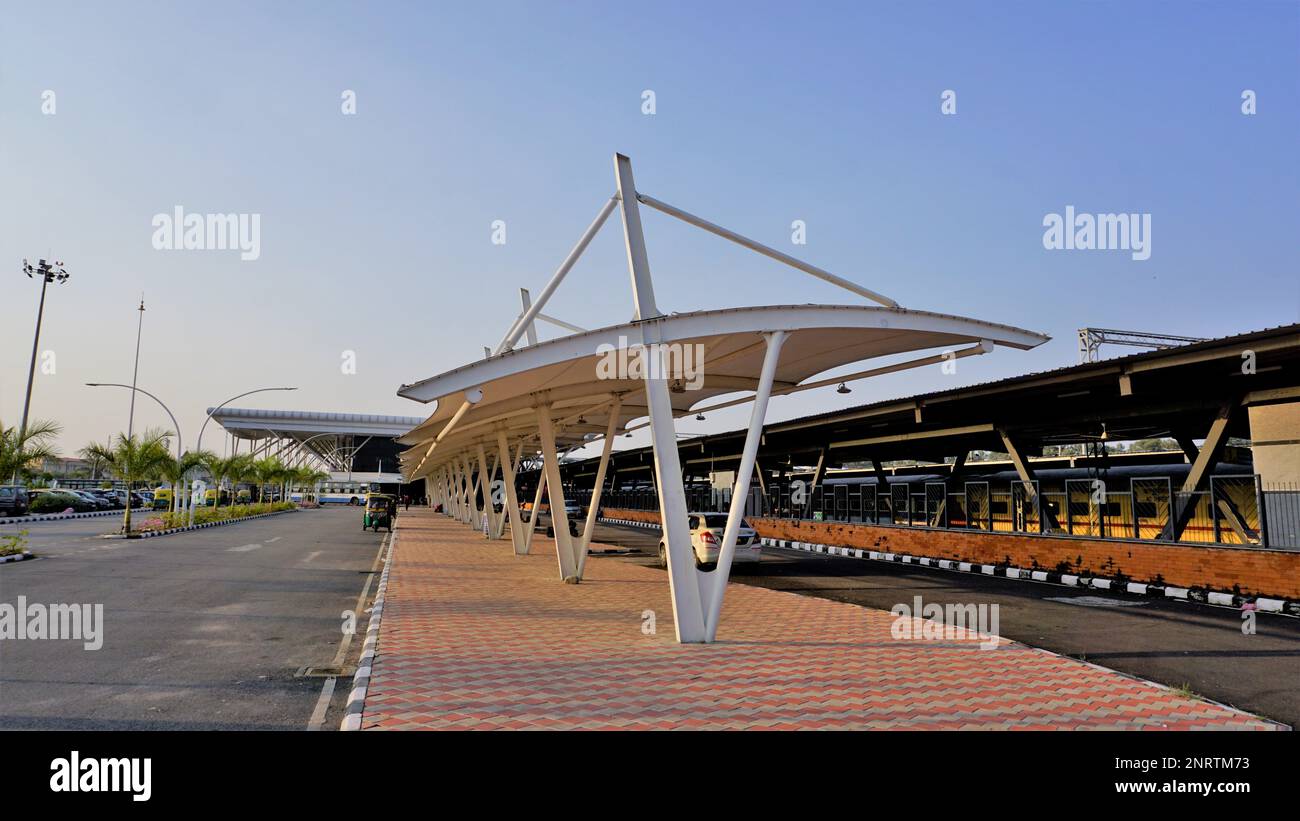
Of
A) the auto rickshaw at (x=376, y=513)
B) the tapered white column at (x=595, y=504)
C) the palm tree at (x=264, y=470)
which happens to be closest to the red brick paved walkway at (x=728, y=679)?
the tapered white column at (x=595, y=504)

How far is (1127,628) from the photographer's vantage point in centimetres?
Answer: 1046

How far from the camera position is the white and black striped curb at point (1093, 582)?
12.3m

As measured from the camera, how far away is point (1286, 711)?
20.5 ft

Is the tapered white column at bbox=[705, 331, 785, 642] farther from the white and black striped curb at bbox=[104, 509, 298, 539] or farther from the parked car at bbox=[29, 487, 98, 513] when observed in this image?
the parked car at bbox=[29, 487, 98, 513]

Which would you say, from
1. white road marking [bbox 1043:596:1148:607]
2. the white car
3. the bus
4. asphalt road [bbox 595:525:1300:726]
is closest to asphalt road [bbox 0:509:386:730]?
the white car

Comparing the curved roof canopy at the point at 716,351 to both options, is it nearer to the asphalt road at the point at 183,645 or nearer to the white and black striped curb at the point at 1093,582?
the asphalt road at the point at 183,645

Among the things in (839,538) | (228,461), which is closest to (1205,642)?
(839,538)

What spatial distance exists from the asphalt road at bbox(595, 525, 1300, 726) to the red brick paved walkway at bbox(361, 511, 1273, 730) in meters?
0.83

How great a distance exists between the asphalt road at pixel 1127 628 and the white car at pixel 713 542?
484 millimetres

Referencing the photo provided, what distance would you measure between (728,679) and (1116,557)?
12.5 m

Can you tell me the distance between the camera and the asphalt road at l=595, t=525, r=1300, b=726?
23.9 ft
